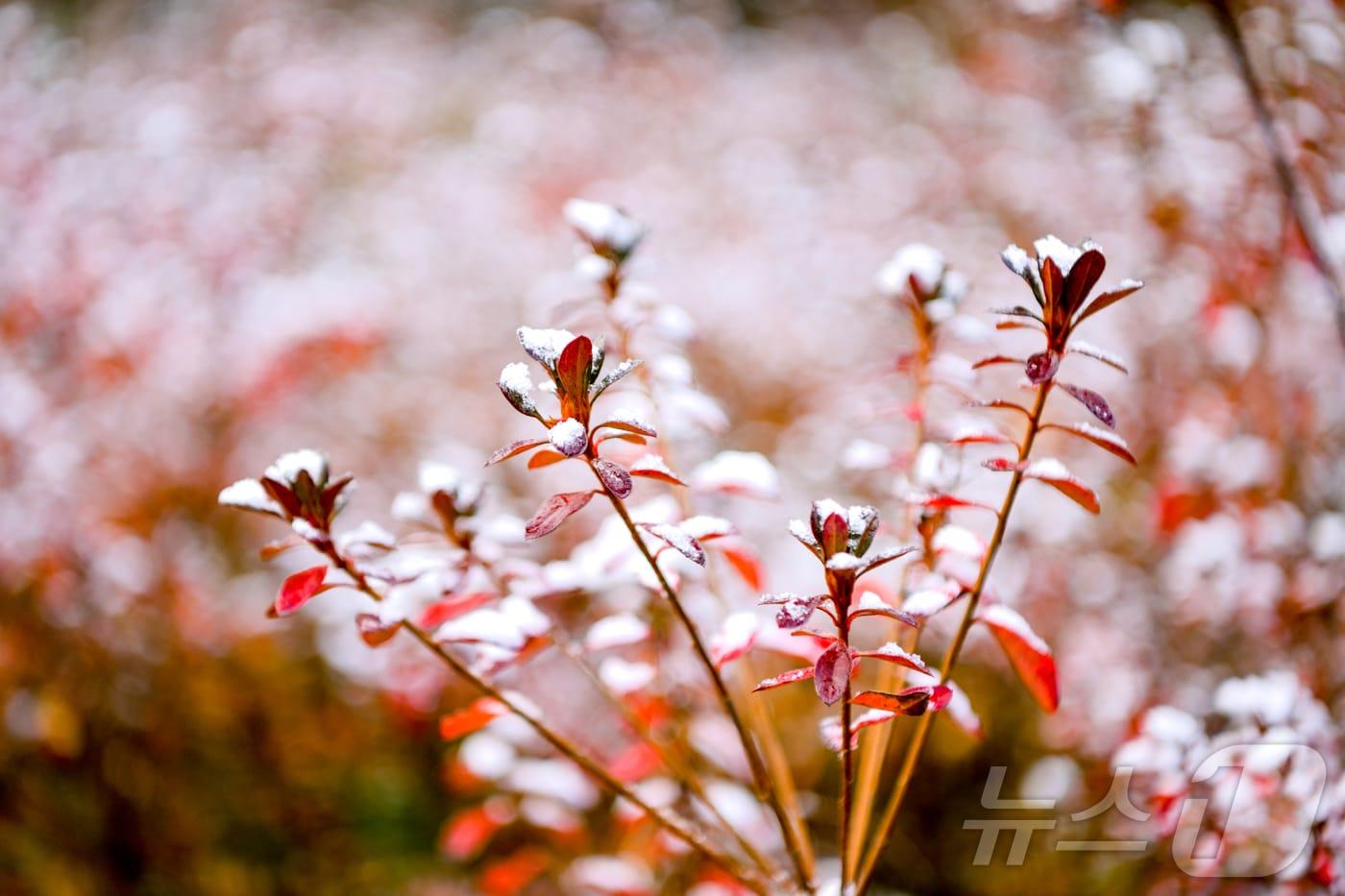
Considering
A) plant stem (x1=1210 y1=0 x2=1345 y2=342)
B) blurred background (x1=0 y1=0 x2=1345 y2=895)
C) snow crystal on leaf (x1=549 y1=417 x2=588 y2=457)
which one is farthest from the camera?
blurred background (x1=0 y1=0 x2=1345 y2=895)

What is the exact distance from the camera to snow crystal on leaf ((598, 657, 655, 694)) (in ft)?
3.81

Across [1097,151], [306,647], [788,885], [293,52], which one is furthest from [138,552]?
[1097,151]

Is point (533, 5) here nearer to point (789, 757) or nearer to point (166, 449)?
point (166, 449)

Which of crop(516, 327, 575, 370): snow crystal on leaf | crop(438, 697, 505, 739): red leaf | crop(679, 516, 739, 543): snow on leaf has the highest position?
crop(516, 327, 575, 370): snow crystal on leaf

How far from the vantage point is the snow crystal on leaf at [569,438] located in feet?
2.23

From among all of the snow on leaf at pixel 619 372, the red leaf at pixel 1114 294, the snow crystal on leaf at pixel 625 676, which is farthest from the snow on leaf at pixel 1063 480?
the snow crystal on leaf at pixel 625 676

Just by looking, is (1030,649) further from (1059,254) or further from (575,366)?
(575,366)

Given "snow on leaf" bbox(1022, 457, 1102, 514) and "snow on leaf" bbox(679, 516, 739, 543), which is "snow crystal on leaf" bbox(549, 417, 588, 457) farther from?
"snow on leaf" bbox(1022, 457, 1102, 514)

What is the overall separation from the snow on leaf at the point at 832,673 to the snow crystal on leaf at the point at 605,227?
565mm

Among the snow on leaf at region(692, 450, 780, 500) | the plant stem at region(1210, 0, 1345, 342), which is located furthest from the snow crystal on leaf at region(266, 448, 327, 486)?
the plant stem at region(1210, 0, 1345, 342)

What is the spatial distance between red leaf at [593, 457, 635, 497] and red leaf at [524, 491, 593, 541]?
0.02 metres

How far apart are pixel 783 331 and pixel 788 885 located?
3074 mm

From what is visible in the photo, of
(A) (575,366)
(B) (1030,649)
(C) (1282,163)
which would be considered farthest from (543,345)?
(C) (1282,163)

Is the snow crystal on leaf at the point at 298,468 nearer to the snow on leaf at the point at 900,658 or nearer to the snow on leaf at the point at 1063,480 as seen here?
the snow on leaf at the point at 900,658
